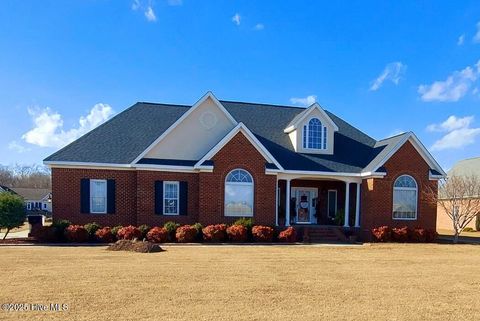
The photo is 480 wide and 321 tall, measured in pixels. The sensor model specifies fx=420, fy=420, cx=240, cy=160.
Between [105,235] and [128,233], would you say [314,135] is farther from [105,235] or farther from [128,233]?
[105,235]

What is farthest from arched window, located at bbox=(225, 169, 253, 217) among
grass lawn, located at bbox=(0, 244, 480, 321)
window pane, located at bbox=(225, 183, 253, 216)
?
grass lawn, located at bbox=(0, 244, 480, 321)

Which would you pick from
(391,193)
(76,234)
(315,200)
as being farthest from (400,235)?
(76,234)

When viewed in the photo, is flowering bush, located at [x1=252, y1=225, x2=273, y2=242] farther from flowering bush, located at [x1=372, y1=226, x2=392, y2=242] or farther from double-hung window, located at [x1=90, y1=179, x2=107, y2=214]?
double-hung window, located at [x1=90, y1=179, x2=107, y2=214]

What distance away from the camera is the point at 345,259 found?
47.2ft

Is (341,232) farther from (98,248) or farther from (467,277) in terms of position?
(98,248)

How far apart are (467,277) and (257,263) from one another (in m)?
5.85

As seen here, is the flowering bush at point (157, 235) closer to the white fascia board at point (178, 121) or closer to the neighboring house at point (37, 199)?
the white fascia board at point (178, 121)

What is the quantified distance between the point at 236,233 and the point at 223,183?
2.88 metres

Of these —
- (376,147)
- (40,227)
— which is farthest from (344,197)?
(40,227)

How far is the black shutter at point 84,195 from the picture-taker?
20.4 metres

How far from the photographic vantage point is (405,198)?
2269cm

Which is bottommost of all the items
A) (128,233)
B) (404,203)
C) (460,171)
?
(128,233)

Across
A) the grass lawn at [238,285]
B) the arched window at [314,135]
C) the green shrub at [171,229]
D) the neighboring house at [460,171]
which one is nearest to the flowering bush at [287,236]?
the grass lawn at [238,285]

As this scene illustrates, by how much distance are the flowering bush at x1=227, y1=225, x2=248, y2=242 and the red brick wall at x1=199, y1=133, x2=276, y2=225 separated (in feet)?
5.59
